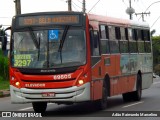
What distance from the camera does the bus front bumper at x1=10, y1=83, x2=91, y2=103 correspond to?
15.9 meters

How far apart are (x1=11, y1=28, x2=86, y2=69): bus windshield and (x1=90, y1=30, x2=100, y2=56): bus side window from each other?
19.7 inches

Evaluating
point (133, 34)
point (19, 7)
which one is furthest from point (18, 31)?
point (19, 7)

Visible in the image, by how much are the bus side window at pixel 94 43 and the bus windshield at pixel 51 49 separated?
50 cm

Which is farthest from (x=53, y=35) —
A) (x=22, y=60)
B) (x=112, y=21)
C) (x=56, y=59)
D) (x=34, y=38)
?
(x=112, y=21)

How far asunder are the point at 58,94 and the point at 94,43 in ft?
6.72

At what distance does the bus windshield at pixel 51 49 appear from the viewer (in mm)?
16141

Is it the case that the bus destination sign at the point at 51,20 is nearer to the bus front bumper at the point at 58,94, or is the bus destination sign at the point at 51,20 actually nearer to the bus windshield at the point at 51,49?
the bus windshield at the point at 51,49

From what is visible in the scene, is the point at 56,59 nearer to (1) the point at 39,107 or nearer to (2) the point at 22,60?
(2) the point at 22,60

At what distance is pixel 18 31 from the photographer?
16.8m

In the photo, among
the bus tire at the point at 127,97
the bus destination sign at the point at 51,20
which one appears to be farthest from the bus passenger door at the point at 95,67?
the bus tire at the point at 127,97

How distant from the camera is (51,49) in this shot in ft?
53.3

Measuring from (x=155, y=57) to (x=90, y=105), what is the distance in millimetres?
73410

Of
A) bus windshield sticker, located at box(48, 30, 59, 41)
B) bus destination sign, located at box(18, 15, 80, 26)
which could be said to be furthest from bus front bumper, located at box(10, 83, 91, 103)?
bus destination sign, located at box(18, 15, 80, 26)

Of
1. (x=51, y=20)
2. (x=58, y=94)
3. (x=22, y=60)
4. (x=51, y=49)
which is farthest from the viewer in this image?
(x=51, y=20)
